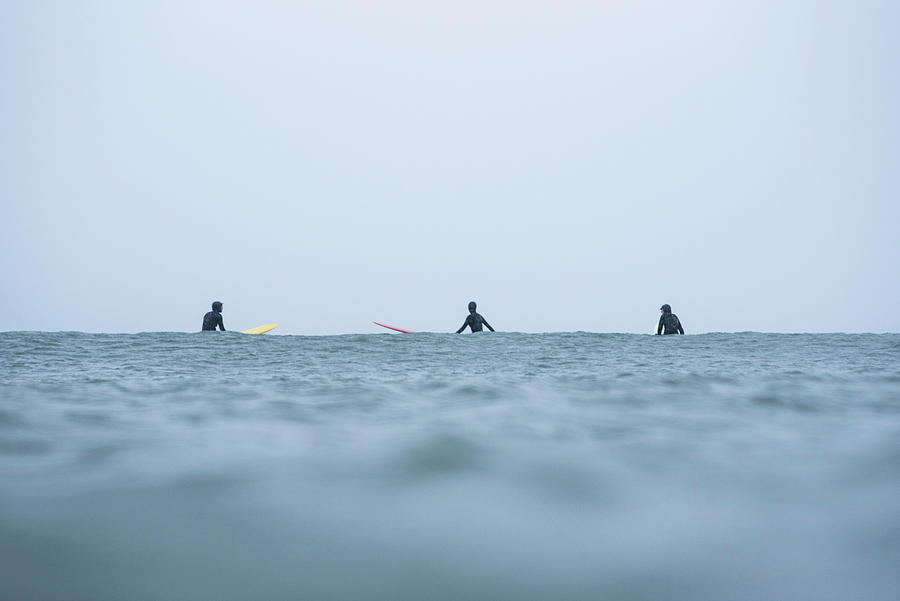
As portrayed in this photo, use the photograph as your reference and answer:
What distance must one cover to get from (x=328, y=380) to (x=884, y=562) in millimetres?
4484

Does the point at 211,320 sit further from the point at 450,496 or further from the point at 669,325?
the point at 450,496

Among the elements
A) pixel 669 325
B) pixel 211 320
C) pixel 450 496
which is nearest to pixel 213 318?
pixel 211 320

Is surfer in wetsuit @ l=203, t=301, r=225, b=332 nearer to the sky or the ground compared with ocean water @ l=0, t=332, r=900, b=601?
nearer to the sky

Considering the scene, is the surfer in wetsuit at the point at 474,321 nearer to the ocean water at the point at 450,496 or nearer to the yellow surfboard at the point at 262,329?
the yellow surfboard at the point at 262,329

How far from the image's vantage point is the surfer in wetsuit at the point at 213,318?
44.8ft

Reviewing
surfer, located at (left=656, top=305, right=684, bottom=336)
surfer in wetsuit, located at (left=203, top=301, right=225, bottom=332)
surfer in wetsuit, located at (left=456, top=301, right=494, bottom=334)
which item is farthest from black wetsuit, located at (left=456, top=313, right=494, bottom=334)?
surfer in wetsuit, located at (left=203, top=301, right=225, bottom=332)

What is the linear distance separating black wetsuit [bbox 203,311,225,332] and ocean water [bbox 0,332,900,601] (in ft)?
33.3

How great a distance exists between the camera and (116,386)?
464cm

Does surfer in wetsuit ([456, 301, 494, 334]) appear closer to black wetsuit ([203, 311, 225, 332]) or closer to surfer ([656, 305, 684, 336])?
surfer ([656, 305, 684, 336])

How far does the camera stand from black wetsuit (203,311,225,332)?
1366cm

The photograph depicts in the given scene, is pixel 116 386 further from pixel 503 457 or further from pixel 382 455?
pixel 503 457

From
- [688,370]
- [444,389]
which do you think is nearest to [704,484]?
[444,389]

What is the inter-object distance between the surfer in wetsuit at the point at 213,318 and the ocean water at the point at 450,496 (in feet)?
33.2

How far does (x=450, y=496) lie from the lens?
1.75m
